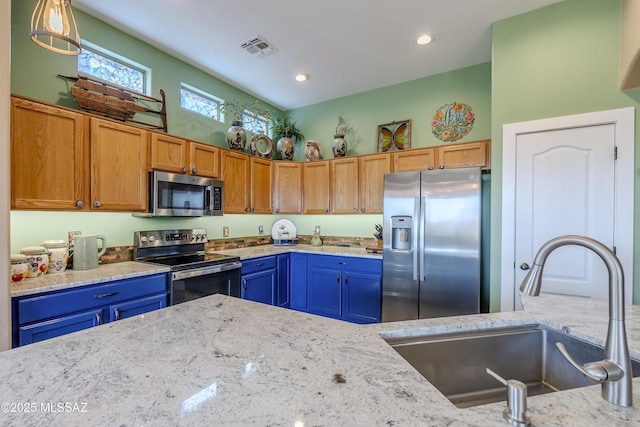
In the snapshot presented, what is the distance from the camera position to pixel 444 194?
9.31ft

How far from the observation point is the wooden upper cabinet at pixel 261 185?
3795 millimetres

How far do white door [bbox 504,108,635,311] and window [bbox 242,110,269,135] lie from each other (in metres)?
3.22

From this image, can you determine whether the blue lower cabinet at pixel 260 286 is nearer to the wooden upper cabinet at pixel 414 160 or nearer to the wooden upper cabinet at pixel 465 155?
the wooden upper cabinet at pixel 414 160

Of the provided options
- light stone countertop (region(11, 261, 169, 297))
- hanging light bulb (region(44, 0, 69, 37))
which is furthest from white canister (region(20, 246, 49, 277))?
hanging light bulb (region(44, 0, 69, 37))

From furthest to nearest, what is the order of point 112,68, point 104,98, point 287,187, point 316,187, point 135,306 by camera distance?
point 287,187 → point 316,187 → point 112,68 → point 104,98 → point 135,306

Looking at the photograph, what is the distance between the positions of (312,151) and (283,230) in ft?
4.28

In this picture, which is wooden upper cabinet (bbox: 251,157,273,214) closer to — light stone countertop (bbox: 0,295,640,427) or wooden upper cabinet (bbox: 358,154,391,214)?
wooden upper cabinet (bbox: 358,154,391,214)

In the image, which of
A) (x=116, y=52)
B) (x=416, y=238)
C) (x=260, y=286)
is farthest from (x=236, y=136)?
(x=416, y=238)

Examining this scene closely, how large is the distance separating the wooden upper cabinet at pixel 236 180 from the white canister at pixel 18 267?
176 centimetres

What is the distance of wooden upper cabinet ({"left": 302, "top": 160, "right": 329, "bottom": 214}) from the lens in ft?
13.0

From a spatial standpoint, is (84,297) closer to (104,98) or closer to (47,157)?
(47,157)

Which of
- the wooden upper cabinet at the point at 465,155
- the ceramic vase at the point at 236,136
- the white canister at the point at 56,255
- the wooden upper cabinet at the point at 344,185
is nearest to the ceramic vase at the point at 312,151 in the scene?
the wooden upper cabinet at the point at 344,185

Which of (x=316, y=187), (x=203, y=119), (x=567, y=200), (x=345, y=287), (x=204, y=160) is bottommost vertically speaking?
(x=345, y=287)

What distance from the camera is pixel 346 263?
344cm
